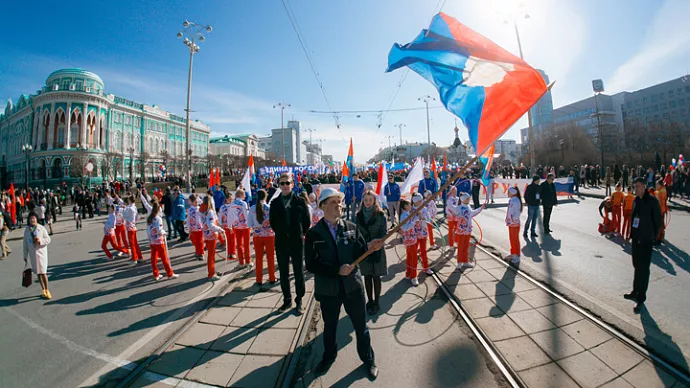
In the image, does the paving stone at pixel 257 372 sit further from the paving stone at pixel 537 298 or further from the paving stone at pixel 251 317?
the paving stone at pixel 537 298

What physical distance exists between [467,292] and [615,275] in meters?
3.21

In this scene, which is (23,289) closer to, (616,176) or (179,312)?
(179,312)

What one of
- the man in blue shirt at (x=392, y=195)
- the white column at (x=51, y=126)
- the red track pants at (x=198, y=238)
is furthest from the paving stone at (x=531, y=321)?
the white column at (x=51, y=126)

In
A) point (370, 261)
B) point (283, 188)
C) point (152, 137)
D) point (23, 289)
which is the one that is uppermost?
point (152, 137)

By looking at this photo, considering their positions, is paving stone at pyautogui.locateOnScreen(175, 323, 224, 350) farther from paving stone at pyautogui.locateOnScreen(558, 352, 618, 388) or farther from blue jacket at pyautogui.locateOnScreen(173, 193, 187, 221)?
blue jacket at pyautogui.locateOnScreen(173, 193, 187, 221)

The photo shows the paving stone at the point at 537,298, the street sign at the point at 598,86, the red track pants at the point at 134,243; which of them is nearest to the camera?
the paving stone at the point at 537,298

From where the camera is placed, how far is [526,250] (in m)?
7.74

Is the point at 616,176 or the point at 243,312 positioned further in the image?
the point at 616,176

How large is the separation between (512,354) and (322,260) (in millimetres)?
2458

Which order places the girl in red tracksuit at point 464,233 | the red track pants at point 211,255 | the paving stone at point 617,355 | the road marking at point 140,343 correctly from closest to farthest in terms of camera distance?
the paving stone at point 617,355 < the road marking at point 140,343 < the red track pants at point 211,255 < the girl in red tracksuit at point 464,233

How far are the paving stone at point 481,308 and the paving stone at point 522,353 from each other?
2.13ft

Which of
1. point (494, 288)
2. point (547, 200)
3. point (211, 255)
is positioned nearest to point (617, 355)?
point (494, 288)

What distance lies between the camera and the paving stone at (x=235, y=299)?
5.01 meters

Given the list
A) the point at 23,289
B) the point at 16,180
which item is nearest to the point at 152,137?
the point at 16,180
